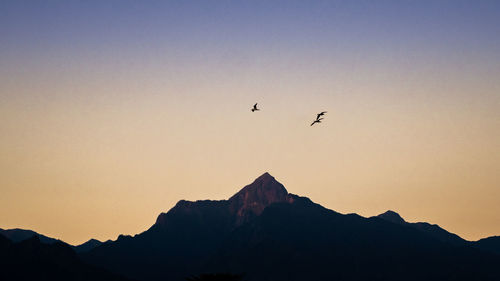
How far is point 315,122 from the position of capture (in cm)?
13325

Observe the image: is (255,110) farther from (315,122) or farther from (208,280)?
(208,280)

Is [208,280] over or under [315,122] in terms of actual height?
under

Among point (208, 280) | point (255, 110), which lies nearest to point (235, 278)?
point (208, 280)

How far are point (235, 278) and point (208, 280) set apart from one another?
15.4 feet

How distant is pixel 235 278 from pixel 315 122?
38.8 metres

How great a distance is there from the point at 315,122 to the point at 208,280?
40.8 metres

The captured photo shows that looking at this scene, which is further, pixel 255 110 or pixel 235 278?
pixel 255 110

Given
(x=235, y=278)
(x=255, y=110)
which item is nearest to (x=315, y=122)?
(x=255, y=110)

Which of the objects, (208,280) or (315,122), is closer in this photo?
(208,280)

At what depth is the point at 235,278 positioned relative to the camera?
110188 mm

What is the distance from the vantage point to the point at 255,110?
132 m

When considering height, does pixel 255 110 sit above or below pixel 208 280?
above

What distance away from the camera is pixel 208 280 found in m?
111

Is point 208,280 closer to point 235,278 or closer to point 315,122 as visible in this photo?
point 235,278
